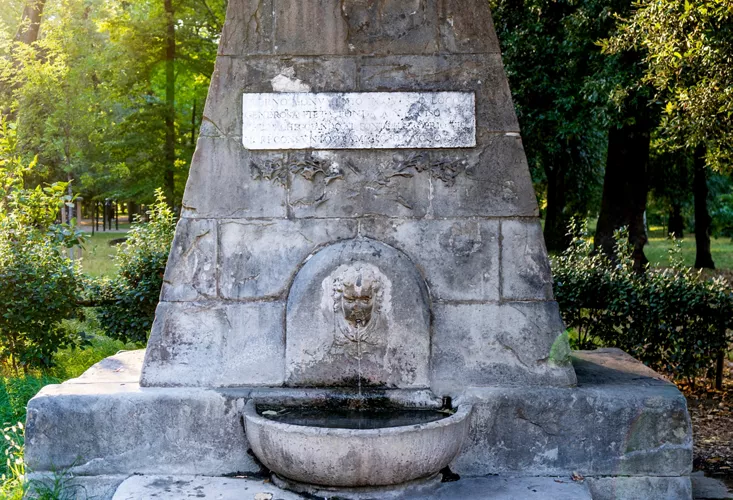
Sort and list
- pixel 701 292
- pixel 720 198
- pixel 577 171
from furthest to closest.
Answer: pixel 720 198 < pixel 577 171 < pixel 701 292

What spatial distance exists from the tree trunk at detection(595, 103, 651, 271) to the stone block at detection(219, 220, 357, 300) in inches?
399

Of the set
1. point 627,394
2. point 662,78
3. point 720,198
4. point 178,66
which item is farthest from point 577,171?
point 627,394

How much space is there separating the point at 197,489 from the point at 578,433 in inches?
85.6

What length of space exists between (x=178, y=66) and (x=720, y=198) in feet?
64.6

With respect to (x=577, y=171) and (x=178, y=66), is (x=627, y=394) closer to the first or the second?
(x=178, y=66)

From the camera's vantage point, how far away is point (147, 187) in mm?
16031

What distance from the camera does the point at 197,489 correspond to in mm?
3900

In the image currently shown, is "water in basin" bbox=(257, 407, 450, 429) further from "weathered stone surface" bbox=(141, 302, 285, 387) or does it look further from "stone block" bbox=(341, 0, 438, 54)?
"stone block" bbox=(341, 0, 438, 54)

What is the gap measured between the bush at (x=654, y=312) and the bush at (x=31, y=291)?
17.5ft

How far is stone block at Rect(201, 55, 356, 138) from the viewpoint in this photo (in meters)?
4.33

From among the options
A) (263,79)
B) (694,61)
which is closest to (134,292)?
(263,79)

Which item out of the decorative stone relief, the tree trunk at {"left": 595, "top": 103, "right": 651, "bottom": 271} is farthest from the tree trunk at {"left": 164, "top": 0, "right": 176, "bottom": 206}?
the decorative stone relief

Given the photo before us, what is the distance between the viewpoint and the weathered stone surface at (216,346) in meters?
4.29

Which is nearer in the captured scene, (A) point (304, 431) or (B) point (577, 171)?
(A) point (304, 431)
